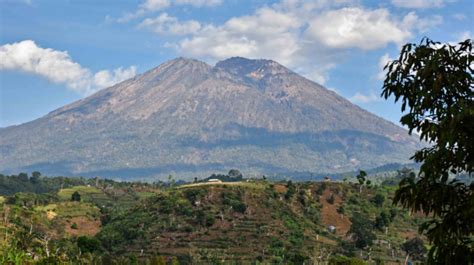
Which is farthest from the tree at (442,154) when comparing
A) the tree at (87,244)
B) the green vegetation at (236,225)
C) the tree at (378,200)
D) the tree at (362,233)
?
the tree at (378,200)

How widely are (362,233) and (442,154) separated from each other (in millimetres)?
94763

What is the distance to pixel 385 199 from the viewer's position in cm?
12825

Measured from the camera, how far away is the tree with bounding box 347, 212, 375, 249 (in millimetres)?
98875

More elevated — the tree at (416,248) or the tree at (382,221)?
the tree at (382,221)

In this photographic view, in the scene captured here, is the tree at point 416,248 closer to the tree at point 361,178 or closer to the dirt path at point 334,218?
the dirt path at point 334,218

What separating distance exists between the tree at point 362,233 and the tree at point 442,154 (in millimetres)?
91671

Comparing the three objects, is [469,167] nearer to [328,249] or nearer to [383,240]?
[328,249]

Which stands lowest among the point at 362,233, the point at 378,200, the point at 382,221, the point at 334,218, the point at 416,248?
the point at 416,248

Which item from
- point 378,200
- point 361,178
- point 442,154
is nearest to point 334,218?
point 378,200

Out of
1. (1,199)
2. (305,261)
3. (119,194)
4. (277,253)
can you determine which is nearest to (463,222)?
(305,261)

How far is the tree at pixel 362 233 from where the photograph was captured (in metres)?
98.9

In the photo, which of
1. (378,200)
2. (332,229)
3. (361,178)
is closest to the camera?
(332,229)

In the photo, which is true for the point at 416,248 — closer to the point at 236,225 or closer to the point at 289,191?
the point at 236,225

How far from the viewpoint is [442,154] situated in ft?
31.9
